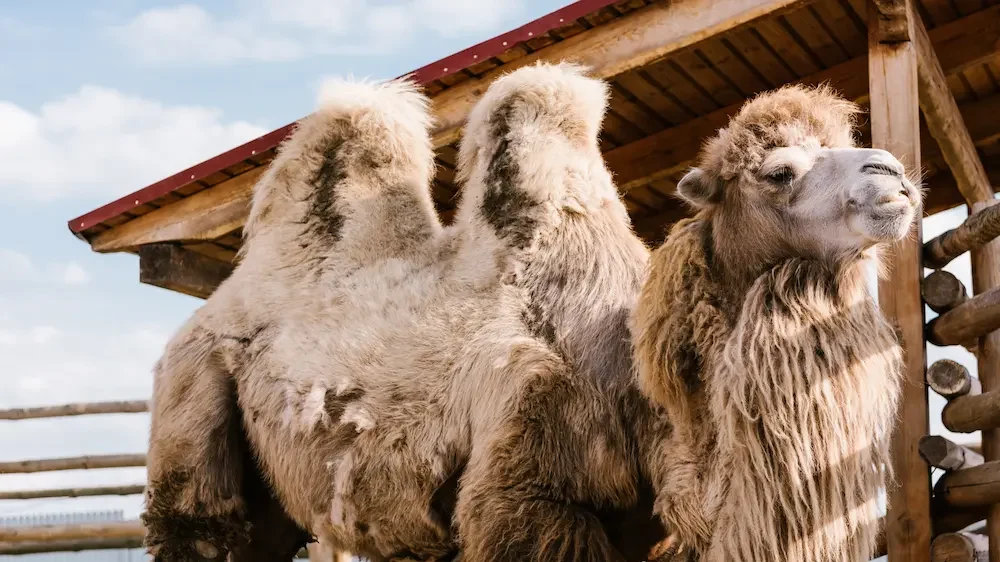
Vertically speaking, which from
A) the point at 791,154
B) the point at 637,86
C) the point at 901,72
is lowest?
the point at 791,154

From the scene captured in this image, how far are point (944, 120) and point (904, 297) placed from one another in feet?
5.30

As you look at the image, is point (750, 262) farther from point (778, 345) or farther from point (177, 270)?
point (177, 270)

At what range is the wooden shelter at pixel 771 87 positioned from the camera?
15.6 ft

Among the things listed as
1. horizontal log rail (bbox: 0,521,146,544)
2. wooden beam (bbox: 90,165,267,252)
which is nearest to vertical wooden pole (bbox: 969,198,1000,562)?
wooden beam (bbox: 90,165,267,252)

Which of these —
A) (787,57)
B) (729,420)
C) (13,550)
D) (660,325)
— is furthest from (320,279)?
(13,550)

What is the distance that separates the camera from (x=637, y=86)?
6504 millimetres

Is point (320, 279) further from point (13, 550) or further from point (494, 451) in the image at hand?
point (13, 550)

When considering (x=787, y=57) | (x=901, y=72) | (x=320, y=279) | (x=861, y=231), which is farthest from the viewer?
(x=787, y=57)

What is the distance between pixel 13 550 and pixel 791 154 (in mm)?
7952

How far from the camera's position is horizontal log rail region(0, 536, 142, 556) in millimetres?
8844

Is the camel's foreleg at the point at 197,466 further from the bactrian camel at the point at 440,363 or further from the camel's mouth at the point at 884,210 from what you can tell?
the camel's mouth at the point at 884,210

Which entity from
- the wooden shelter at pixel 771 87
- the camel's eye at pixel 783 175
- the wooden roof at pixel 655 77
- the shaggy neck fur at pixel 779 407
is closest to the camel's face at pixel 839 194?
the camel's eye at pixel 783 175

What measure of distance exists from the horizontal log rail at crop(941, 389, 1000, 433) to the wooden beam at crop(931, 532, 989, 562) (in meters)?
0.46

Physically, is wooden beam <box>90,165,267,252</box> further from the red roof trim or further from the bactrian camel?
the bactrian camel
